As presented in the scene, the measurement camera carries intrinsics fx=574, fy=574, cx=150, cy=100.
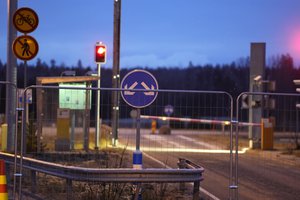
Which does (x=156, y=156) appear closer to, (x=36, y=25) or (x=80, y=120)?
(x=80, y=120)

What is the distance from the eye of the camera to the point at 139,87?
10016 mm

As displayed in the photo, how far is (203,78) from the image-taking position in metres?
119

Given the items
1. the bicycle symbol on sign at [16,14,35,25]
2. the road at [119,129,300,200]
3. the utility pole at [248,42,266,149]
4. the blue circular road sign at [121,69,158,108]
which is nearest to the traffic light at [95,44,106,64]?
the utility pole at [248,42,266,149]

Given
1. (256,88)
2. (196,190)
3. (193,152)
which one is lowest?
(196,190)

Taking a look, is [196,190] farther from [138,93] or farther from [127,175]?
[138,93]

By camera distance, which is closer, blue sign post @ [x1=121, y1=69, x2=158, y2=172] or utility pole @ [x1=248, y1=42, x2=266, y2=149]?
blue sign post @ [x1=121, y1=69, x2=158, y2=172]

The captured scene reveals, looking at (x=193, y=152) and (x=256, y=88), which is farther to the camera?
(x=256, y=88)

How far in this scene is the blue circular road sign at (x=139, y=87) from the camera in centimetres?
973

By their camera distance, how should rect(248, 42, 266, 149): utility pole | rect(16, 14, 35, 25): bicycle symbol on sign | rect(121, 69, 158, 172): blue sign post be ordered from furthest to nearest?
rect(248, 42, 266, 149): utility pole
rect(16, 14, 35, 25): bicycle symbol on sign
rect(121, 69, 158, 172): blue sign post

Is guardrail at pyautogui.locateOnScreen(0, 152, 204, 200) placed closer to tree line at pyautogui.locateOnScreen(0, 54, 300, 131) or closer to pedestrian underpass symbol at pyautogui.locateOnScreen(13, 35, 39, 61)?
pedestrian underpass symbol at pyautogui.locateOnScreen(13, 35, 39, 61)

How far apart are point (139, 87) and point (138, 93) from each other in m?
0.29

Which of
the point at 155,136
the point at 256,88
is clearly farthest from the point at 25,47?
the point at 256,88

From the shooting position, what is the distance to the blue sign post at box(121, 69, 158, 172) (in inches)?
379

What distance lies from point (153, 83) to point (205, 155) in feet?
20.5
